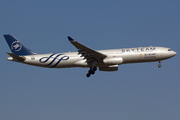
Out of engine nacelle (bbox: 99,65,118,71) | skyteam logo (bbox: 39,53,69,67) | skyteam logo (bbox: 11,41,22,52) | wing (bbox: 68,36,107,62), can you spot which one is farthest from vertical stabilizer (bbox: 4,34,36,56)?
engine nacelle (bbox: 99,65,118,71)

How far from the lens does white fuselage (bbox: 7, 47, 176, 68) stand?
45.5m

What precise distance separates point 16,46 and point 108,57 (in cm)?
1638

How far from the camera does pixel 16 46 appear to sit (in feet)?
162

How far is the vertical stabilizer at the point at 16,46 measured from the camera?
1923 inches

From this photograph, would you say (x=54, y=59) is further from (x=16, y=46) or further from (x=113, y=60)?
(x=113, y=60)

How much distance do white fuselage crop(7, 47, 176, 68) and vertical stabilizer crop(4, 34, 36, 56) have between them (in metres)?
1.83

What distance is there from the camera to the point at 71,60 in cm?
4616

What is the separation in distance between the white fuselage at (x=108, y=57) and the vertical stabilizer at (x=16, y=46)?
5.99 ft

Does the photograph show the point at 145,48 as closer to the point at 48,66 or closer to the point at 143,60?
the point at 143,60

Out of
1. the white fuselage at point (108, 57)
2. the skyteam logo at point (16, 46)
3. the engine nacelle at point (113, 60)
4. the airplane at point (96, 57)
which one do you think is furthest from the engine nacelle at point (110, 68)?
the skyteam logo at point (16, 46)

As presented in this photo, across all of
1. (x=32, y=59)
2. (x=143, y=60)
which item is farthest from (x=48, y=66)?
(x=143, y=60)

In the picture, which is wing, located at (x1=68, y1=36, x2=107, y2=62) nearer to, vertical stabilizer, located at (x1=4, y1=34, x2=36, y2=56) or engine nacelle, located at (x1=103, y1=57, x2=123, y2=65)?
engine nacelle, located at (x1=103, y1=57, x2=123, y2=65)

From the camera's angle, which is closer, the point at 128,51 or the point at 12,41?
the point at 128,51

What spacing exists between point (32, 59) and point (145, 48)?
18.8m
